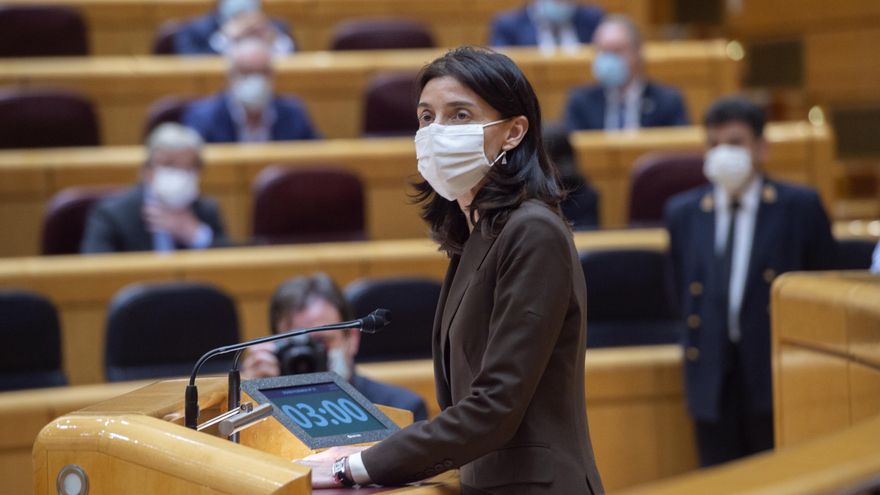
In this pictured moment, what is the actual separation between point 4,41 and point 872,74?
3.31 metres

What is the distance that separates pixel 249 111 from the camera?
389cm

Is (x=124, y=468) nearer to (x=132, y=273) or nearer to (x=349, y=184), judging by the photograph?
(x=132, y=273)

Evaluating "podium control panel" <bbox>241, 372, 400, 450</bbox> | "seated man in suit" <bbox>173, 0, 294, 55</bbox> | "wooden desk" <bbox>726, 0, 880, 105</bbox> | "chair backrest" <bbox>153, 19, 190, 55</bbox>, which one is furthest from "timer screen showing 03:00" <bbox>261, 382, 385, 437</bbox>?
"wooden desk" <bbox>726, 0, 880, 105</bbox>

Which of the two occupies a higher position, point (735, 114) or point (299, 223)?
point (735, 114)

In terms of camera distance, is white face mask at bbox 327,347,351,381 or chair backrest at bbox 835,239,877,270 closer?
white face mask at bbox 327,347,351,381

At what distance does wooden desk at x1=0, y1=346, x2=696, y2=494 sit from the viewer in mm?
2492

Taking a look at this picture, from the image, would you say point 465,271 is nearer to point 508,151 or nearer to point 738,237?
point 508,151

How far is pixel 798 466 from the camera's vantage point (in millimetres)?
661

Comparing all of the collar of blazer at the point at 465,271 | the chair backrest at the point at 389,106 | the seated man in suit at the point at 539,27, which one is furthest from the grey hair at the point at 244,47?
the collar of blazer at the point at 465,271

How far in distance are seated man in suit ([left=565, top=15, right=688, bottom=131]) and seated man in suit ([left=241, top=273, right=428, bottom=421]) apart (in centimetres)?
197

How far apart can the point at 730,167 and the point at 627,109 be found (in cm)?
124

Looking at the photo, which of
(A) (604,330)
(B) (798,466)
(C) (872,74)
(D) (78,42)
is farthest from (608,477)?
(C) (872,74)

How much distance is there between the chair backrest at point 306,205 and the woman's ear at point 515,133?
219 cm

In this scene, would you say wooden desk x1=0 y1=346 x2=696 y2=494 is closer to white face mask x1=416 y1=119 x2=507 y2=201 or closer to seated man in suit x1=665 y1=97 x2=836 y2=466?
seated man in suit x1=665 y1=97 x2=836 y2=466
